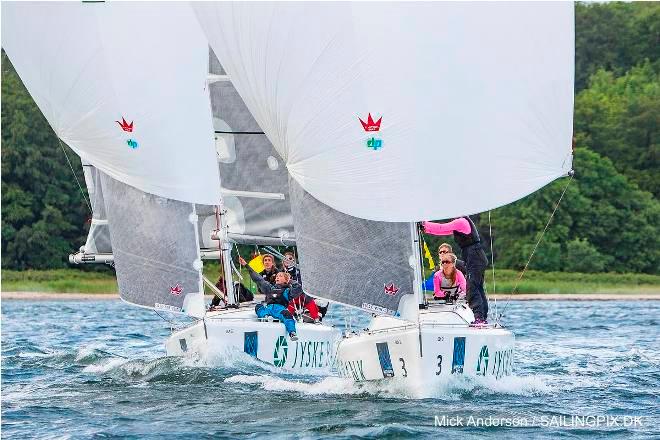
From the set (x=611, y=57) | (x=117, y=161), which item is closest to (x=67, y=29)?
(x=117, y=161)

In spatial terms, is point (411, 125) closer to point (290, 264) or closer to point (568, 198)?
point (290, 264)

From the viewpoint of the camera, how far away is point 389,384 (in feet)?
55.9

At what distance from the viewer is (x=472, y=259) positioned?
1784cm

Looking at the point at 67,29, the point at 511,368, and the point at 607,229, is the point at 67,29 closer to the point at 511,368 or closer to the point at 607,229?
the point at 511,368

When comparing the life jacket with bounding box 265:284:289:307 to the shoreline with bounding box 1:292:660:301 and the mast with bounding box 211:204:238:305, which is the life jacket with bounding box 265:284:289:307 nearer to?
the mast with bounding box 211:204:238:305

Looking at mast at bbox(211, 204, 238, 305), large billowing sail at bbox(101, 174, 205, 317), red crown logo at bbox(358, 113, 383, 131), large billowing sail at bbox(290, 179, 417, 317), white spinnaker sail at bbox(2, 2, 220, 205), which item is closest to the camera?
red crown logo at bbox(358, 113, 383, 131)

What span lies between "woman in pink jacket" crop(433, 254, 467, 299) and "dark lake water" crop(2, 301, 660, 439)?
149cm

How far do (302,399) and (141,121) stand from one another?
603 cm

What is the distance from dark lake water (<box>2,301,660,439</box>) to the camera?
595 inches

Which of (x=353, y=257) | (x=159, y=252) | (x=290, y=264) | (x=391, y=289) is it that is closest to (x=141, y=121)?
(x=159, y=252)

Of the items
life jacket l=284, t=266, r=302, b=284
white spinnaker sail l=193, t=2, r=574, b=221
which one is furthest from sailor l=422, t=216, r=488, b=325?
life jacket l=284, t=266, r=302, b=284

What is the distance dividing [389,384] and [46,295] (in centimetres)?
3284

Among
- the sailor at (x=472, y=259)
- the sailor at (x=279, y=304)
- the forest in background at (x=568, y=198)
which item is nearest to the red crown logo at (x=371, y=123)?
the sailor at (x=472, y=259)

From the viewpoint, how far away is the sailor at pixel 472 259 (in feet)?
58.0
